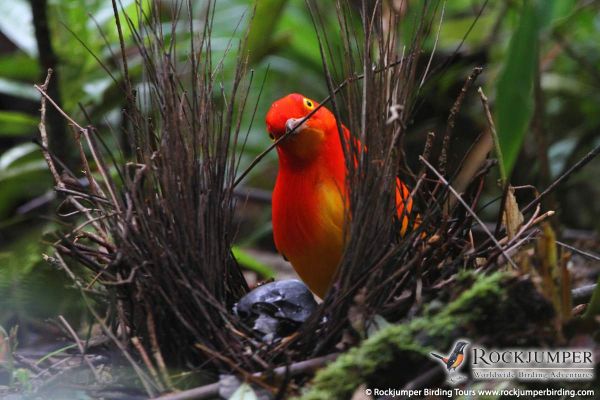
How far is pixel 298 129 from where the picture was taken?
1655 mm

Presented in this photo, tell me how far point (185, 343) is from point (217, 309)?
88mm

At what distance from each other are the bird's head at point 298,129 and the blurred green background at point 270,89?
0.08 metres

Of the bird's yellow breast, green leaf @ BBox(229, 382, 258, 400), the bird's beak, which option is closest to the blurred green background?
the bird's beak

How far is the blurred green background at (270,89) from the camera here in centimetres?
190

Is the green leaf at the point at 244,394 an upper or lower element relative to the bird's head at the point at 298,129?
lower

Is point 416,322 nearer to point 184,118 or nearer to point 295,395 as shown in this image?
point 295,395

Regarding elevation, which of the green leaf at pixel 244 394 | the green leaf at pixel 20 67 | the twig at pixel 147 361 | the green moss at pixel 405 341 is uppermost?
the green leaf at pixel 20 67

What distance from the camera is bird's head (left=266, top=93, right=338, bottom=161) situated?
1.67 metres

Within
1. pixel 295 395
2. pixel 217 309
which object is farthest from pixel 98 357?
pixel 295 395

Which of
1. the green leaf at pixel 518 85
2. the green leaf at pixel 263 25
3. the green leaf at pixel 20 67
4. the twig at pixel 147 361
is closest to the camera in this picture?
the twig at pixel 147 361

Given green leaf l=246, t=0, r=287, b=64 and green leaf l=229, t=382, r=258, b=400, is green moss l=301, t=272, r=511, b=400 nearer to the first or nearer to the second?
green leaf l=229, t=382, r=258, b=400

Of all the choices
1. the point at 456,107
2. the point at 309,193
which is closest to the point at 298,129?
the point at 309,193

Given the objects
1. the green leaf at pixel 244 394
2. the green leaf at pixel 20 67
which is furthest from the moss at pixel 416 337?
the green leaf at pixel 20 67

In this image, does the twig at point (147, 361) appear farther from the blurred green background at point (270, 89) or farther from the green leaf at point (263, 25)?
the green leaf at point (263, 25)
